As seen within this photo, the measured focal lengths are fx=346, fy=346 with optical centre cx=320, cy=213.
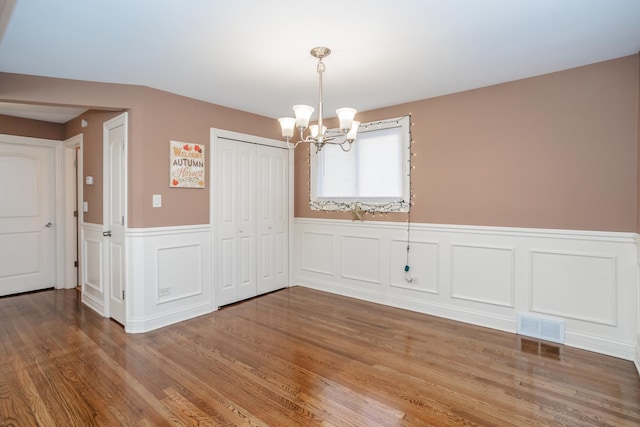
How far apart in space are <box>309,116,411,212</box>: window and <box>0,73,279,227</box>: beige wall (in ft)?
4.92

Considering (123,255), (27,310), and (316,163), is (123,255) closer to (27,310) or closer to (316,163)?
(27,310)

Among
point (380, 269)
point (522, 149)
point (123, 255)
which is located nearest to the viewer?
point (522, 149)

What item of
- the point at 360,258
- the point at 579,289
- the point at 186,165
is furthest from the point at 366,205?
the point at 579,289

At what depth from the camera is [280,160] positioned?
4.85 m

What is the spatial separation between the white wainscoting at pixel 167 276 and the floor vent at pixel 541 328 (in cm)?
321

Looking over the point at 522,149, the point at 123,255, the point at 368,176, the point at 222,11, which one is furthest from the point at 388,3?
the point at 123,255

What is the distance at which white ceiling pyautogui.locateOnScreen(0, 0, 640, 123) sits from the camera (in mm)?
2047

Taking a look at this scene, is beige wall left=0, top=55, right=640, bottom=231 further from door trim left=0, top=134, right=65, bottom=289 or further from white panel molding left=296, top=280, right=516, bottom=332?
door trim left=0, top=134, right=65, bottom=289

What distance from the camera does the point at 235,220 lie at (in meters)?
4.27

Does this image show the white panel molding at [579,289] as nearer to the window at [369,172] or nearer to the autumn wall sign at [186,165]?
the window at [369,172]

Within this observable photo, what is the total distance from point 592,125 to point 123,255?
14.6ft

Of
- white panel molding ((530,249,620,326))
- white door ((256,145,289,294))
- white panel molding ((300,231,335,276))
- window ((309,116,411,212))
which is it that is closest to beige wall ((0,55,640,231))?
window ((309,116,411,212))

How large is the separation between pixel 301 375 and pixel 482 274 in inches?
83.3

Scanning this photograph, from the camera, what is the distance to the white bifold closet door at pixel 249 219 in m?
4.12
